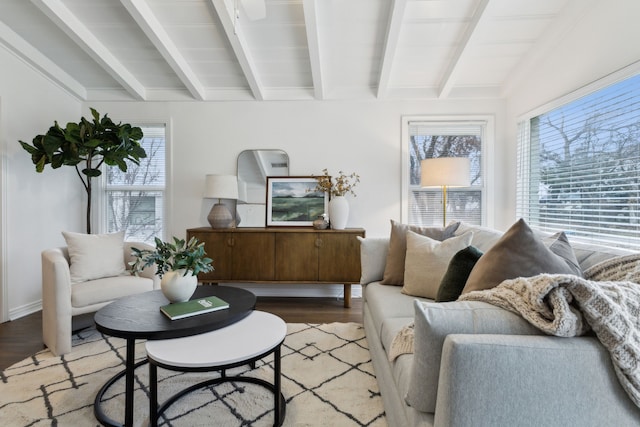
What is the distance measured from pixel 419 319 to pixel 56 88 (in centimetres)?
430

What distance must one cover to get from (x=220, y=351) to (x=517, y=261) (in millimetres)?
1207

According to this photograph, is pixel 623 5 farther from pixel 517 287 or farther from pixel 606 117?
pixel 517 287

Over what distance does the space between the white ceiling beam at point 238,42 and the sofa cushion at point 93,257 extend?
196 cm

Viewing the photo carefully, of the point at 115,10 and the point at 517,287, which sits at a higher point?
the point at 115,10

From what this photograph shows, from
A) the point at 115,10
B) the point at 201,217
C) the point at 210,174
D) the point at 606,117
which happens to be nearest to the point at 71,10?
the point at 115,10

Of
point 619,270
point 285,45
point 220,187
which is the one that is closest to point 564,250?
point 619,270

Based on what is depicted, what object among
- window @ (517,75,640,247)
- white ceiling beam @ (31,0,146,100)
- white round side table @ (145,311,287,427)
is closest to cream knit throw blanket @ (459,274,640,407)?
white round side table @ (145,311,287,427)

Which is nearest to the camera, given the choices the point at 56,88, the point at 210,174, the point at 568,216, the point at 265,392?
the point at 265,392

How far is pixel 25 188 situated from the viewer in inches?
122

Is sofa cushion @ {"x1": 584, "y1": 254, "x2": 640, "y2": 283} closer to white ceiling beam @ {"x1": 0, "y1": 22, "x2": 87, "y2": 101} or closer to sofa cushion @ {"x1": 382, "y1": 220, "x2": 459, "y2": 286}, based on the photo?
sofa cushion @ {"x1": 382, "y1": 220, "x2": 459, "y2": 286}

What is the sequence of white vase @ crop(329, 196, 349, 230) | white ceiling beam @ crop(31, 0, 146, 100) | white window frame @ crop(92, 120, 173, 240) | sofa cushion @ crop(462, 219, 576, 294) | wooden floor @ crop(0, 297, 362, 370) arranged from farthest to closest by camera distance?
white window frame @ crop(92, 120, 173, 240) < white vase @ crop(329, 196, 349, 230) < white ceiling beam @ crop(31, 0, 146, 100) < wooden floor @ crop(0, 297, 362, 370) < sofa cushion @ crop(462, 219, 576, 294)

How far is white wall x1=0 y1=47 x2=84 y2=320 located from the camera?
2.91 meters

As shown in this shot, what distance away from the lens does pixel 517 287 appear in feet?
3.02

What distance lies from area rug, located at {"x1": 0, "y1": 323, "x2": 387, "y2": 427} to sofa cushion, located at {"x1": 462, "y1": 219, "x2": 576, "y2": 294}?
88 centimetres
